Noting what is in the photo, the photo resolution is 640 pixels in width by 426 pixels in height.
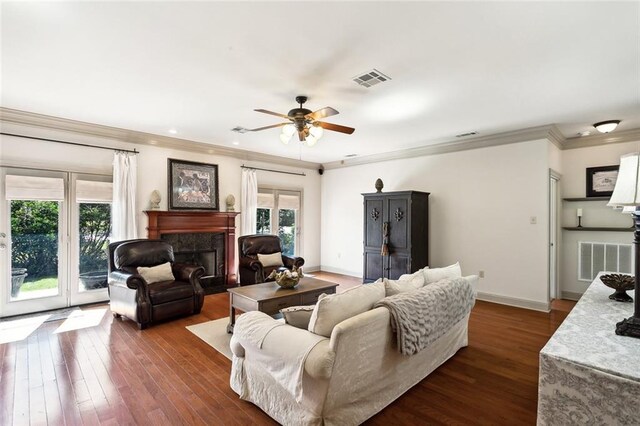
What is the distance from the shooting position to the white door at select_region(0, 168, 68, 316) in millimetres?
4191

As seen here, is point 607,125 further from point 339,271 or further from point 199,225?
point 199,225

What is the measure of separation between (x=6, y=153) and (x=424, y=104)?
5418 mm

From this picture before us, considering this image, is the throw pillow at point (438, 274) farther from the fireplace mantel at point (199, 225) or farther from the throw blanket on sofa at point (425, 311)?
the fireplace mantel at point (199, 225)

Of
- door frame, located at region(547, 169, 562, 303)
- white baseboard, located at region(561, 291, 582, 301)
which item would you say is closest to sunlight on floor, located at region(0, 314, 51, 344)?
door frame, located at region(547, 169, 562, 303)

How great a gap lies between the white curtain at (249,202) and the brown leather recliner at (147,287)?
1897 millimetres

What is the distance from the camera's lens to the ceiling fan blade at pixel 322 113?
3013 millimetres

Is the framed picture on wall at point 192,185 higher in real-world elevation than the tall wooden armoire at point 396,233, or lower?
higher

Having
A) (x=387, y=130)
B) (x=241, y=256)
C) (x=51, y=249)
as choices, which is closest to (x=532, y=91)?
(x=387, y=130)

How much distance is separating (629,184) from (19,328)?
5.86 m

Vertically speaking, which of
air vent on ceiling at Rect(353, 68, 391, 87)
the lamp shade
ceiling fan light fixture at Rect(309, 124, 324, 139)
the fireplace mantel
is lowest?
the fireplace mantel

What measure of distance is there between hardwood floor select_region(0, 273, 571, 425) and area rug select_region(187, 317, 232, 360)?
0.09 metres

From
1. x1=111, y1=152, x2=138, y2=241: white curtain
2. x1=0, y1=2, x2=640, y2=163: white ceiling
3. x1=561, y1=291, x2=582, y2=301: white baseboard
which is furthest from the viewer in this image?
x1=561, y1=291, x2=582, y2=301: white baseboard

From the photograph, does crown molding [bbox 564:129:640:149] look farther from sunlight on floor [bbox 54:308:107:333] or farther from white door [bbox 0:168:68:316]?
white door [bbox 0:168:68:316]

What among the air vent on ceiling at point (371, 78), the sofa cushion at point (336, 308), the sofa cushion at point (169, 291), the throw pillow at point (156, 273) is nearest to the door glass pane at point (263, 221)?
the throw pillow at point (156, 273)
